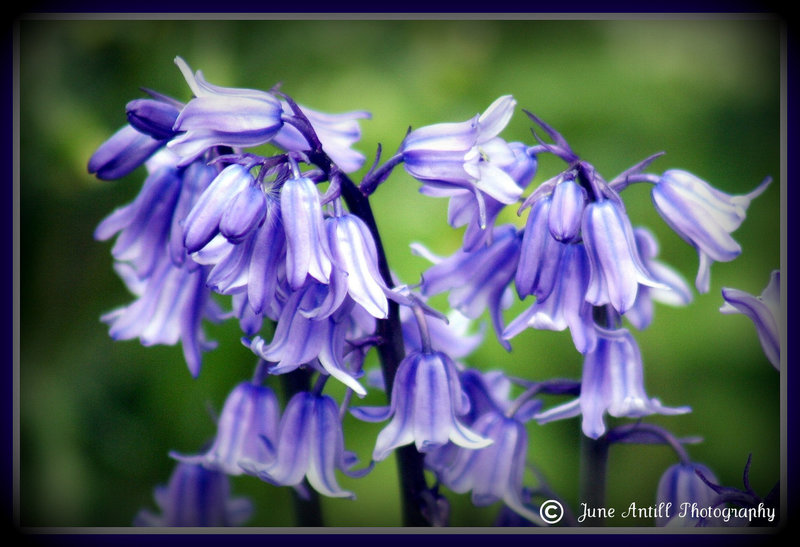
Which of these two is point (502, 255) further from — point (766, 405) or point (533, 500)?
point (766, 405)

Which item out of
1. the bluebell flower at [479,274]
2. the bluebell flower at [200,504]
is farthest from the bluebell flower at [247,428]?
the bluebell flower at [479,274]

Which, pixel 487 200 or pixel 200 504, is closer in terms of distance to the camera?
pixel 487 200

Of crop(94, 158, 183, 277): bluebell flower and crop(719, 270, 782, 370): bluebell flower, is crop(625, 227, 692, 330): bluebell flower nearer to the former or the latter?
crop(719, 270, 782, 370): bluebell flower

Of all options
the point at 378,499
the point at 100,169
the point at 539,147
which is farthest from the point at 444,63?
the point at 378,499

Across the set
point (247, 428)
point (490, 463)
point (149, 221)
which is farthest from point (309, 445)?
point (149, 221)

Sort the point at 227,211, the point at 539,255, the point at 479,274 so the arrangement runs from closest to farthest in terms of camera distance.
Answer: the point at 227,211
the point at 539,255
the point at 479,274

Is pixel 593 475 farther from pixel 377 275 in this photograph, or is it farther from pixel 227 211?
pixel 227 211
